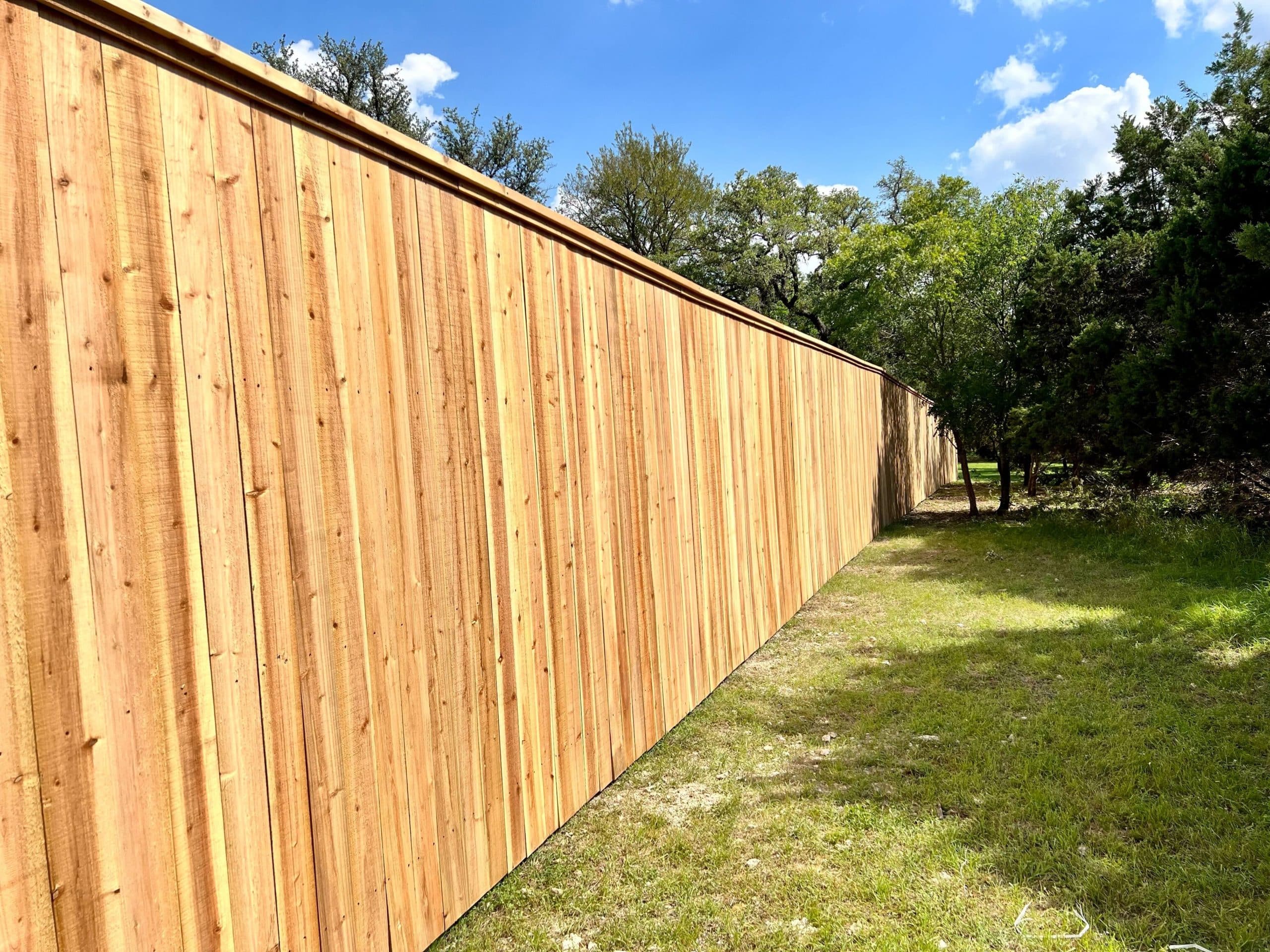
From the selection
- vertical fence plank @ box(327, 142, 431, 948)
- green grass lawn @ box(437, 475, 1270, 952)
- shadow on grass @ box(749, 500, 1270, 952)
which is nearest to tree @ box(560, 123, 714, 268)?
shadow on grass @ box(749, 500, 1270, 952)

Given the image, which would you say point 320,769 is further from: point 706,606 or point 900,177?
point 900,177

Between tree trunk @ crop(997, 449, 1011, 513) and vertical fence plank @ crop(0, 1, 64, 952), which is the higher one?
vertical fence plank @ crop(0, 1, 64, 952)

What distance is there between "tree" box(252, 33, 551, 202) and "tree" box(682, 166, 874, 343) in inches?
231

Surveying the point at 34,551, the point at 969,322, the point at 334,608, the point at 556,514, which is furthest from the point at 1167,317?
the point at 34,551

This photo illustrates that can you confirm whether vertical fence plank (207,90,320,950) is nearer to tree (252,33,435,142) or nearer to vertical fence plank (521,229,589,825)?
vertical fence plank (521,229,589,825)

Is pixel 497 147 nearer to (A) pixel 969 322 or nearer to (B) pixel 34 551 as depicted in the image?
(A) pixel 969 322

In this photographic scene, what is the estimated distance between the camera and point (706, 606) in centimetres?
413

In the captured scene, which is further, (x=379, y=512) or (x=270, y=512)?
(x=379, y=512)

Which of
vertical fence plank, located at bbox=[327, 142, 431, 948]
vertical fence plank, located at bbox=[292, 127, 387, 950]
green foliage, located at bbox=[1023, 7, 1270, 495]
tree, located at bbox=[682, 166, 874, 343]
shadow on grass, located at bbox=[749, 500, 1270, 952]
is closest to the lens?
vertical fence plank, located at bbox=[292, 127, 387, 950]

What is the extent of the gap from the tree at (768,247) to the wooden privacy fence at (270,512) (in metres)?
22.4

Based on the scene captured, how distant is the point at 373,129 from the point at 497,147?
2288cm

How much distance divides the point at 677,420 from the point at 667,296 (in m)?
0.61

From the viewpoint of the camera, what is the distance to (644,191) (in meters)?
25.3

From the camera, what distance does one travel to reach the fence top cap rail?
1.39 m
